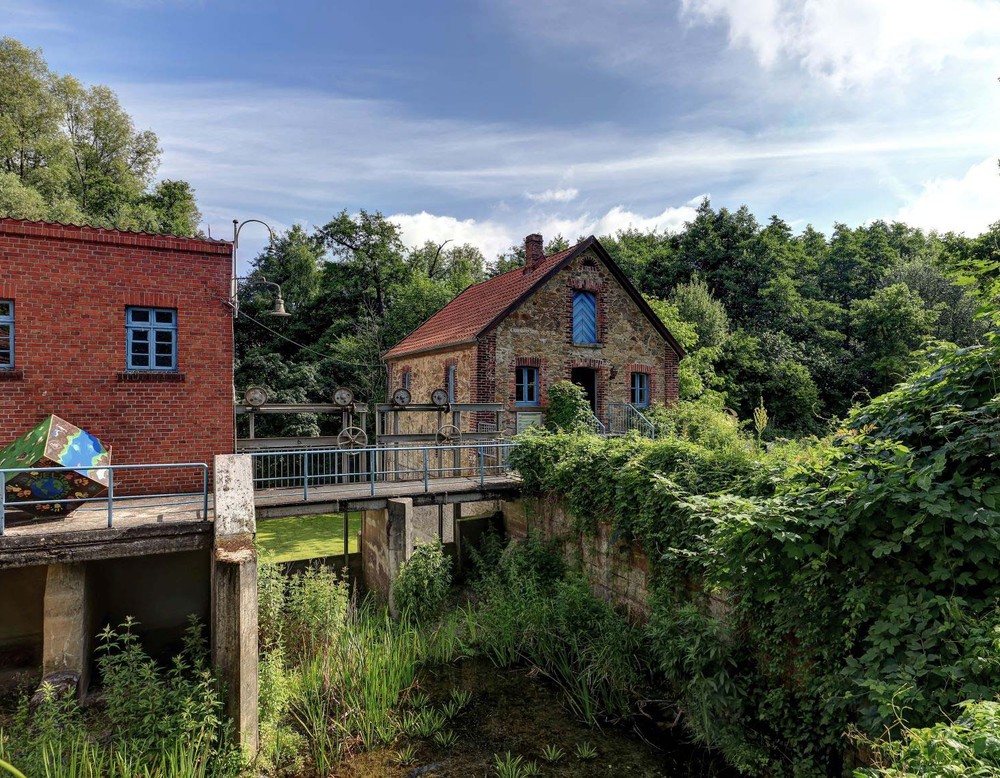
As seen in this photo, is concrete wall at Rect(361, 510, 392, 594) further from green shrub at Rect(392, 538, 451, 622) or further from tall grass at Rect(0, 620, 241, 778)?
tall grass at Rect(0, 620, 241, 778)

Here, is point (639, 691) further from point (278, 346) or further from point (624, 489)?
point (278, 346)

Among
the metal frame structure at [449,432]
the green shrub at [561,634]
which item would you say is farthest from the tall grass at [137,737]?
the metal frame structure at [449,432]

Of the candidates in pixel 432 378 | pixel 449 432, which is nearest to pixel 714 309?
pixel 432 378

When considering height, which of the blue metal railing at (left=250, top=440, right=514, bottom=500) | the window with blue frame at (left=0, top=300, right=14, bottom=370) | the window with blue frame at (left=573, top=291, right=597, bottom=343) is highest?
the window with blue frame at (left=573, top=291, right=597, bottom=343)

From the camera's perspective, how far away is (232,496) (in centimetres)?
680

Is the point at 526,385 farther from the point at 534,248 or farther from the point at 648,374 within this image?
the point at 534,248

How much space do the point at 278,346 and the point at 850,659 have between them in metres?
32.2

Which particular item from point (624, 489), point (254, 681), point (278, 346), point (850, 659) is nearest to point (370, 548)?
point (254, 681)

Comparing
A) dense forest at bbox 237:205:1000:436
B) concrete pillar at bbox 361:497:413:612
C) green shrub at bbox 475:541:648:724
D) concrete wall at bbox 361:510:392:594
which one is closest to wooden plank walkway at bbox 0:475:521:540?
concrete pillar at bbox 361:497:413:612

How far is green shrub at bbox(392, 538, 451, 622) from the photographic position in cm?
936

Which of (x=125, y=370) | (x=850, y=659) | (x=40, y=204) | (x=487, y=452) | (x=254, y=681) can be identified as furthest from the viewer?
(x=40, y=204)

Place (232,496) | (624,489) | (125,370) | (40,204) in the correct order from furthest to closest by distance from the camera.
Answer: (40,204)
(125,370)
(624,489)
(232,496)

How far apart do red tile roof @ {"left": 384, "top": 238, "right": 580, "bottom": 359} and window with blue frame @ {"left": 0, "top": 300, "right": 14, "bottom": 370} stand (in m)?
9.32

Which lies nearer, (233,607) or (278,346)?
(233,607)
